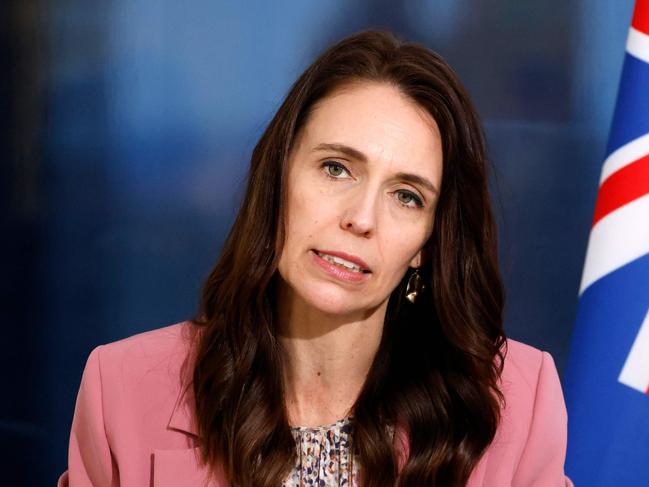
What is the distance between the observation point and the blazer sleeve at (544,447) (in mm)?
1882

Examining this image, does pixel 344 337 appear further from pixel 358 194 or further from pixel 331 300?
pixel 358 194

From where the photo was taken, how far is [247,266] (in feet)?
5.94

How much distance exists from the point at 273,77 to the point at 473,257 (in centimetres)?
111

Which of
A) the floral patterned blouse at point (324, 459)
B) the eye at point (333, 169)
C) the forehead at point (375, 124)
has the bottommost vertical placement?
the floral patterned blouse at point (324, 459)

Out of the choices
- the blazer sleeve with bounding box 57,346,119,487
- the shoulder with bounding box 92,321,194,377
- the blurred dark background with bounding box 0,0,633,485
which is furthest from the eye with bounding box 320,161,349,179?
the blurred dark background with bounding box 0,0,633,485

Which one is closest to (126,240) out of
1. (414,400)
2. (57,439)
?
(57,439)

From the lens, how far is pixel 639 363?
221cm

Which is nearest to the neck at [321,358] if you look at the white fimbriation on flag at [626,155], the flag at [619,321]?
the flag at [619,321]

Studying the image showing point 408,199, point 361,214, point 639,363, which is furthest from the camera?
point 639,363

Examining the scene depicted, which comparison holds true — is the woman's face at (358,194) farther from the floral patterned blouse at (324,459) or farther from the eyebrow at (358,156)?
the floral patterned blouse at (324,459)

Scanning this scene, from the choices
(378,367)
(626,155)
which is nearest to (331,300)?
(378,367)

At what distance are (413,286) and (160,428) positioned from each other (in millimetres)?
538

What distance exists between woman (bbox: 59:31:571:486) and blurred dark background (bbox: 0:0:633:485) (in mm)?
915

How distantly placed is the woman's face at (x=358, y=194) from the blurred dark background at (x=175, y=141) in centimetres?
104
